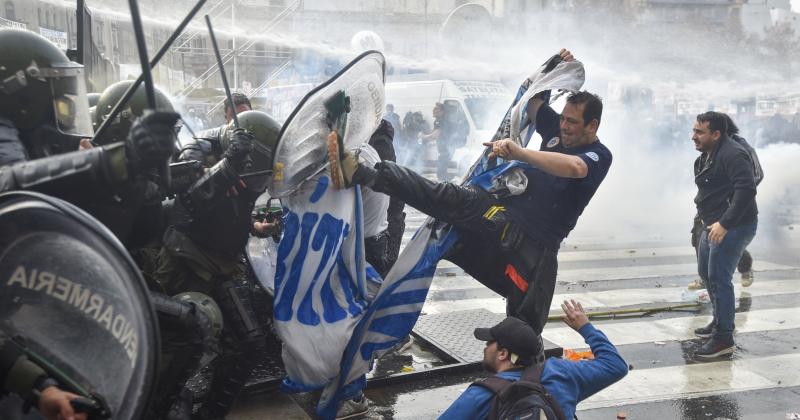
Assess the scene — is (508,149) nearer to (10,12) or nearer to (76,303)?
(76,303)

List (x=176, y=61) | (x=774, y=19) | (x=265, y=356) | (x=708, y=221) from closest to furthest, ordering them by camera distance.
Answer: (x=265, y=356) < (x=708, y=221) < (x=176, y=61) < (x=774, y=19)

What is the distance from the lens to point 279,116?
2131 cm

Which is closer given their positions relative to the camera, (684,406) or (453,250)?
(453,250)

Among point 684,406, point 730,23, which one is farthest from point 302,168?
point 730,23

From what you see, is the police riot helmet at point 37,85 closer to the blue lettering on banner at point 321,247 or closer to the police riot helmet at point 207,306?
the police riot helmet at point 207,306

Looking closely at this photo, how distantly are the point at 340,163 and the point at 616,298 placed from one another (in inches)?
193

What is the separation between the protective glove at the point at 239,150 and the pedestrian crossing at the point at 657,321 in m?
1.84

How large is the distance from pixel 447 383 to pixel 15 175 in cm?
312

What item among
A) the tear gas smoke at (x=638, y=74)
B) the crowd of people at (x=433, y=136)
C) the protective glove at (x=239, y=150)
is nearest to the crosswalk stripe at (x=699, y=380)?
the protective glove at (x=239, y=150)

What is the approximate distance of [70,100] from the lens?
3.19 m

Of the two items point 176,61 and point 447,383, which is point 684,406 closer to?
point 447,383

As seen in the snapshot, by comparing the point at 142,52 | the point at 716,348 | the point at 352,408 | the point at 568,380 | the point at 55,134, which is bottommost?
the point at 716,348

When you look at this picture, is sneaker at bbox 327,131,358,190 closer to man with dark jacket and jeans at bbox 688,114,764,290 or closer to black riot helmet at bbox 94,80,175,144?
black riot helmet at bbox 94,80,175,144

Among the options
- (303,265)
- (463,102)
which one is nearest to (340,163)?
(303,265)
